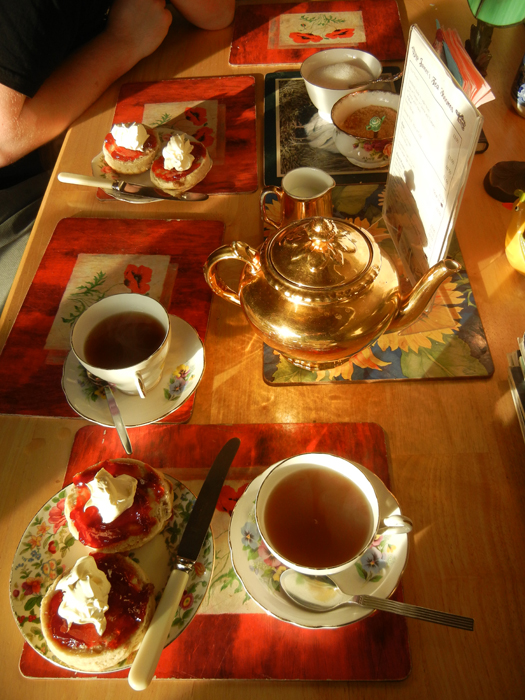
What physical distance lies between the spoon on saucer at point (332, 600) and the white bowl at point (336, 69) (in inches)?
39.4

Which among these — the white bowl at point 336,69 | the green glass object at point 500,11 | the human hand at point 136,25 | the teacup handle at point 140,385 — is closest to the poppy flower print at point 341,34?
the white bowl at point 336,69

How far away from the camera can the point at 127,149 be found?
1.08 meters

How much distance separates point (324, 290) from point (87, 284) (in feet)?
1.68

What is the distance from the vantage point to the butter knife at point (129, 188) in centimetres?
106

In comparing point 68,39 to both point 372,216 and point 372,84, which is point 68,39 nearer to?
point 372,84

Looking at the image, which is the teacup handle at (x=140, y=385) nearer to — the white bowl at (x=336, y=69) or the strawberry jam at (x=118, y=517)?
the strawberry jam at (x=118, y=517)

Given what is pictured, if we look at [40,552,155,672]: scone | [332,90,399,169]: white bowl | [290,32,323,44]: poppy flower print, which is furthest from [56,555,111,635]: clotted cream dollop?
[290,32,323,44]: poppy flower print

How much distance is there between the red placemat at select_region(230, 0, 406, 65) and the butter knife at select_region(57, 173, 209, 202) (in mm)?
572

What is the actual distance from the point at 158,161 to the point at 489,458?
878 millimetres

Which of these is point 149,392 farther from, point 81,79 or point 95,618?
point 81,79

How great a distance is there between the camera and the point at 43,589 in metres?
0.61

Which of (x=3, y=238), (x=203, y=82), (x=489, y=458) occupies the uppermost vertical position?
(x=203, y=82)

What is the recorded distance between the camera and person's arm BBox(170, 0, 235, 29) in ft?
4.60

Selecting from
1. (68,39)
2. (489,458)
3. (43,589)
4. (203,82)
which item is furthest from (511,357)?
(68,39)
